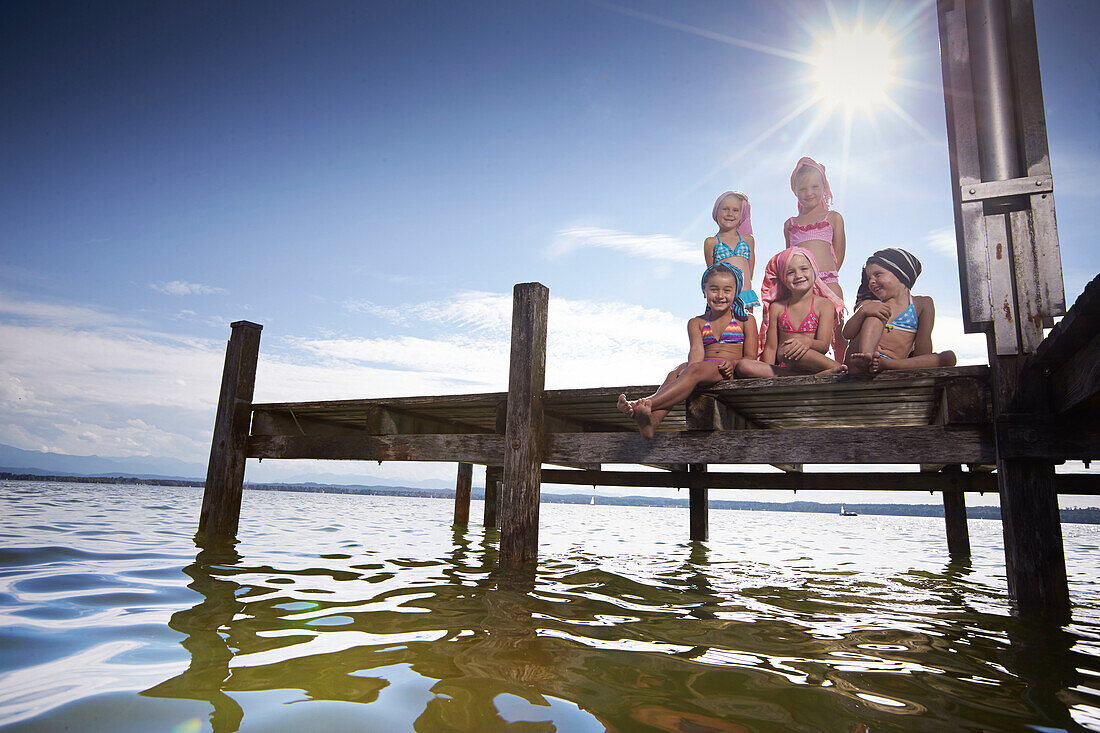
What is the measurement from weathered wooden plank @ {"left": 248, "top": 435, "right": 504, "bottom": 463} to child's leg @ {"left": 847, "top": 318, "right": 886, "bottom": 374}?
3.07 metres

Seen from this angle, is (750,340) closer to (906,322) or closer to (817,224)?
(906,322)

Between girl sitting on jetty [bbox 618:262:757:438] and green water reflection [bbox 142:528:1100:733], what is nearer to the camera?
green water reflection [bbox 142:528:1100:733]

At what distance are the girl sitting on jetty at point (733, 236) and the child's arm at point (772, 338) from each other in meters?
0.64

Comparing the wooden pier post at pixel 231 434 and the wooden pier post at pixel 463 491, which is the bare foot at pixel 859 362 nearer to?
the wooden pier post at pixel 231 434

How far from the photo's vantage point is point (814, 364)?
4.61 meters

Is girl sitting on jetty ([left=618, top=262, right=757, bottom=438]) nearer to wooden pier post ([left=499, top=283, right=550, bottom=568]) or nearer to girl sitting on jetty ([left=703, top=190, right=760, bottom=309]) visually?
girl sitting on jetty ([left=703, top=190, right=760, bottom=309])

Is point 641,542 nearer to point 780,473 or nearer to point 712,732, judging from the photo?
point 780,473

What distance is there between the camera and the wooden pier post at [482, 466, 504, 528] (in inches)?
459

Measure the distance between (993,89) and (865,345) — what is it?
2.03 meters

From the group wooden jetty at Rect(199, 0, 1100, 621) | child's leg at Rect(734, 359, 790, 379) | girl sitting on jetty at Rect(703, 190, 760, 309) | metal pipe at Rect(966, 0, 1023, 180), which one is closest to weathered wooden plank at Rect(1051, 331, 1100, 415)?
wooden jetty at Rect(199, 0, 1100, 621)

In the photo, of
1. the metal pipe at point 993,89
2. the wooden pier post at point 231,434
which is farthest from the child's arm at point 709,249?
the wooden pier post at point 231,434

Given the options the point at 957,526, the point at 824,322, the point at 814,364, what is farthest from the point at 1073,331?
the point at 957,526

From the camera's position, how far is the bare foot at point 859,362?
13.8ft

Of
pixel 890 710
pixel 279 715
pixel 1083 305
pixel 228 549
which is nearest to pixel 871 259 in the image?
pixel 1083 305
